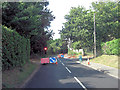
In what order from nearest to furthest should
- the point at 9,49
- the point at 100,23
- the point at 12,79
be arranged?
the point at 12,79 → the point at 9,49 → the point at 100,23

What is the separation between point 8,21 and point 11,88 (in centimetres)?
872

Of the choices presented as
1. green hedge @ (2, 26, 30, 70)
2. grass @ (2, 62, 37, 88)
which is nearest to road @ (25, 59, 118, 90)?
grass @ (2, 62, 37, 88)

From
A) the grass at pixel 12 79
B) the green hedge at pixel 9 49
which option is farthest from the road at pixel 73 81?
the green hedge at pixel 9 49

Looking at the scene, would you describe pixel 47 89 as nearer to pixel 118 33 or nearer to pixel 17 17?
pixel 17 17

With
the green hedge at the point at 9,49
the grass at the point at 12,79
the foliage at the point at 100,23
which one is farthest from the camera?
the foliage at the point at 100,23

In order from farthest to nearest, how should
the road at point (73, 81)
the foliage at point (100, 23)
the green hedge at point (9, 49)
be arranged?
the foliage at point (100, 23) < the green hedge at point (9, 49) < the road at point (73, 81)

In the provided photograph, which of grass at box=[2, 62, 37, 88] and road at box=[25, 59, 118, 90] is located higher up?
grass at box=[2, 62, 37, 88]

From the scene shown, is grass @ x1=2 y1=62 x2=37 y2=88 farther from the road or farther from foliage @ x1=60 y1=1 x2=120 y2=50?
foliage @ x1=60 y1=1 x2=120 y2=50

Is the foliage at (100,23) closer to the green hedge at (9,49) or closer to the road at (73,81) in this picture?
the road at (73,81)

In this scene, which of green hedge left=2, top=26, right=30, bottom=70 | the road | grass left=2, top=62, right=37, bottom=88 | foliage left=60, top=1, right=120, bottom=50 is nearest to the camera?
grass left=2, top=62, right=37, bottom=88

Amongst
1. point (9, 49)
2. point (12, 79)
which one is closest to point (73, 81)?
point (12, 79)

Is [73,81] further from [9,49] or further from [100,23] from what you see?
[100,23]

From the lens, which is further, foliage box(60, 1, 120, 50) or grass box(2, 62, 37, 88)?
foliage box(60, 1, 120, 50)

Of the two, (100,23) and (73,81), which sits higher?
(100,23)
